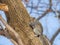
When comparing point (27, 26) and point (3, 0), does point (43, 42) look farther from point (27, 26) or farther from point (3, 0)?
point (3, 0)

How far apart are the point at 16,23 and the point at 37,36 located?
3.3 inches

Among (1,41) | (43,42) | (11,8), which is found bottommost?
(1,41)

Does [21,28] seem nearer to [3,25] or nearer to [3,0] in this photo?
[3,0]

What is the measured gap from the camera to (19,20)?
1.96 feet

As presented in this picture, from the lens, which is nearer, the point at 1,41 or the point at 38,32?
the point at 38,32

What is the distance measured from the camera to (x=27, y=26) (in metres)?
0.59

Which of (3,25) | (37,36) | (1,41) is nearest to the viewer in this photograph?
(3,25)

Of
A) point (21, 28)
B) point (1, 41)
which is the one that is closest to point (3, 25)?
point (21, 28)

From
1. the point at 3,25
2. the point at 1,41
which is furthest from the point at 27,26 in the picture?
the point at 1,41

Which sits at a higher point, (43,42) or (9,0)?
(9,0)

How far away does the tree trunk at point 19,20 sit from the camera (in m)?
0.57

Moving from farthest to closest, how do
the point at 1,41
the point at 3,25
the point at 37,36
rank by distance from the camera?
the point at 1,41, the point at 37,36, the point at 3,25

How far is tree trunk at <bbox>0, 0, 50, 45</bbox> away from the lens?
22.6 inches

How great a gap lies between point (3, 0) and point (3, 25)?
28 centimetres
